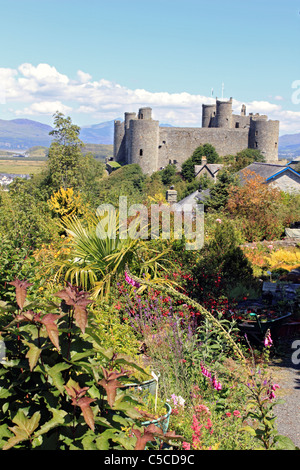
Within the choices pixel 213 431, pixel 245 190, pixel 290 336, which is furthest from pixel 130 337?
pixel 245 190

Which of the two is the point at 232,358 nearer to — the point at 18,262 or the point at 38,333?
the point at 18,262

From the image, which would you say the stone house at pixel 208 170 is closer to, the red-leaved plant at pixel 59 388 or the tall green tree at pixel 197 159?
the tall green tree at pixel 197 159

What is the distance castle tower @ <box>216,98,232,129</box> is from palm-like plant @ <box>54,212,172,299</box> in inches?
2414

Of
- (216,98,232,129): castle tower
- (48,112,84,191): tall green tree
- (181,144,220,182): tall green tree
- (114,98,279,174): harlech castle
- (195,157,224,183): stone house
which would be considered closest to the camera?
(48,112,84,191): tall green tree

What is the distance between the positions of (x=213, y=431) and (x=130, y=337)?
5.23 feet

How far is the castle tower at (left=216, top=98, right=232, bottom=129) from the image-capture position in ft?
210

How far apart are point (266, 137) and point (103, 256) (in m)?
57.7

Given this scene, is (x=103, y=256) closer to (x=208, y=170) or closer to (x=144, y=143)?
(x=208, y=170)

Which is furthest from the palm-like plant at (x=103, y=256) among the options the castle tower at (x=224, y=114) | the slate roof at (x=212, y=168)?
the castle tower at (x=224, y=114)

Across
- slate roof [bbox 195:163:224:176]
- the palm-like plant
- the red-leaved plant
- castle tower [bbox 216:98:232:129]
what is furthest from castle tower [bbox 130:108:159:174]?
the red-leaved plant

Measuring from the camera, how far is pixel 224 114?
6406 cm

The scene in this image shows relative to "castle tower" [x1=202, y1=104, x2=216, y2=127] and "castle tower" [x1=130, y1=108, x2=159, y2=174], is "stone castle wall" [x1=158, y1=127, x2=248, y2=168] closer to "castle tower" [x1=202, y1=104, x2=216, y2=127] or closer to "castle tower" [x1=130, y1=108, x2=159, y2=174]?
"castle tower" [x1=130, y1=108, x2=159, y2=174]

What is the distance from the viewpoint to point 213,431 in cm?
297

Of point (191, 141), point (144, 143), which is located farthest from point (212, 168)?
point (191, 141)
